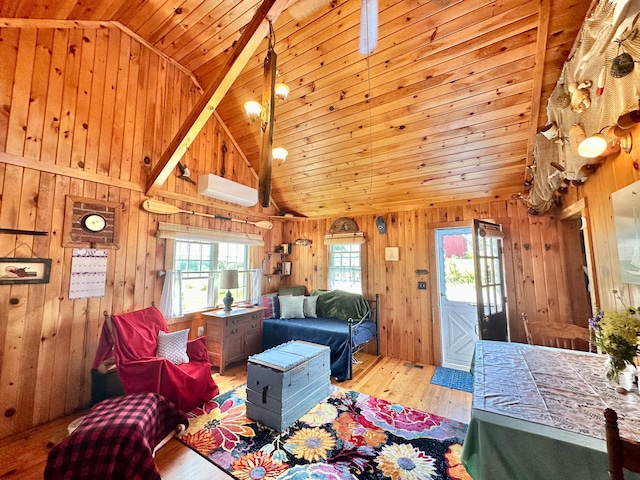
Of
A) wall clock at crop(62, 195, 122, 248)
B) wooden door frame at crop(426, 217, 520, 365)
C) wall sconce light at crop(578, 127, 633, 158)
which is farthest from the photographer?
wooden door frame at crop(426, 217, 520, 365)

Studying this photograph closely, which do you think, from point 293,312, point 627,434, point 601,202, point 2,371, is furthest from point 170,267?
point 601,202

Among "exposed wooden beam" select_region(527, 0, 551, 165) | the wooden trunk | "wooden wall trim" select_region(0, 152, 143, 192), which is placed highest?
"exposed wooden beam" select_region(527, 0, 551, 165)

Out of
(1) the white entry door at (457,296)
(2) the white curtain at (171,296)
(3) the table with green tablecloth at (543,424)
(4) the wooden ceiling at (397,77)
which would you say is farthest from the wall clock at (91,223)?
(1) the white entry door at (457,296)

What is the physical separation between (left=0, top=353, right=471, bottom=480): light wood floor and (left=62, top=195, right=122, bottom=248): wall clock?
5.40 feet

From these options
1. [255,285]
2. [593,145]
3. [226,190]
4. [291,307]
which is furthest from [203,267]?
[593,145]

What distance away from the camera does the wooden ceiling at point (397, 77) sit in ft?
7.33

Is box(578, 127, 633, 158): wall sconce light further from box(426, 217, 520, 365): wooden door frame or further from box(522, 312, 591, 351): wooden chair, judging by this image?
box(426, 217, 520, 365): wooden door frame

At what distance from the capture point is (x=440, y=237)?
404 centimetres

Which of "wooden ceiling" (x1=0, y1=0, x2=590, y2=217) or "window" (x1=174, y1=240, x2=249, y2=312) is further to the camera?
"window" (x1=174, y1=240, x2=249, y2=312)

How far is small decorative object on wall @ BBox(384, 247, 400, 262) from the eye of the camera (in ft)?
13.9

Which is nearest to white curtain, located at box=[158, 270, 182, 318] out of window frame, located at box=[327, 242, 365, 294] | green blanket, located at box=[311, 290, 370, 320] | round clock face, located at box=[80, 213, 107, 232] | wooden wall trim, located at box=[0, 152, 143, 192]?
round clock face, located at box=[80, 213, 107, 232]

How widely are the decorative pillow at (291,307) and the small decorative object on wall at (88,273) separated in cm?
233

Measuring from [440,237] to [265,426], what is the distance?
337 centimetres

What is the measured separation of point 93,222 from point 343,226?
341 centimetres
